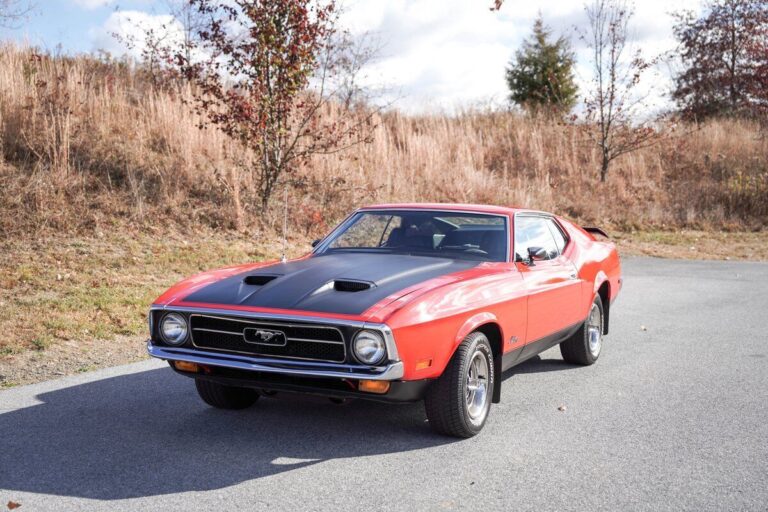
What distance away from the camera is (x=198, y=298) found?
485cm

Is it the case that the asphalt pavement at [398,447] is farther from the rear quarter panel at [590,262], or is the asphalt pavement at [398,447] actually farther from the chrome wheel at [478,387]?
the rear quarter panel at [590,262]

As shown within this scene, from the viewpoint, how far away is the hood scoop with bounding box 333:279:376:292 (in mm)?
4742

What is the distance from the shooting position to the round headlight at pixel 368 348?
14.2 ft

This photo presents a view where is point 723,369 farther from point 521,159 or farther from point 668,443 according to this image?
point 521,159

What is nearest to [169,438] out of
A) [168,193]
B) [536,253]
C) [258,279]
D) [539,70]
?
[258,279]

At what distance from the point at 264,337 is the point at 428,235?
192 cm

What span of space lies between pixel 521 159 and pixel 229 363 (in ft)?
70.2

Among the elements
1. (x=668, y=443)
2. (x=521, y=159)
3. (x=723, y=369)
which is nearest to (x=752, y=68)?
(x=521, y=159)

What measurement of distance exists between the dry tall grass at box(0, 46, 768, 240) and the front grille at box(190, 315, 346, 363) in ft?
24.8

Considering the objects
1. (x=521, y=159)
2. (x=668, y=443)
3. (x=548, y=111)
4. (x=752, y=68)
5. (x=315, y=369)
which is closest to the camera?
(x=315, y=369)

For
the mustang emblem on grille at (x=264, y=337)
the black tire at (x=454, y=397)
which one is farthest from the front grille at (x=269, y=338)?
the black tire at (x=454, y=397)

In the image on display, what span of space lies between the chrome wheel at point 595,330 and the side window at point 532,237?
83 cm

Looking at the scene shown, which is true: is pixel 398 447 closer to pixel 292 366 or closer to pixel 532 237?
pixel 292 366

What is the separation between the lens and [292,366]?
175 inches
